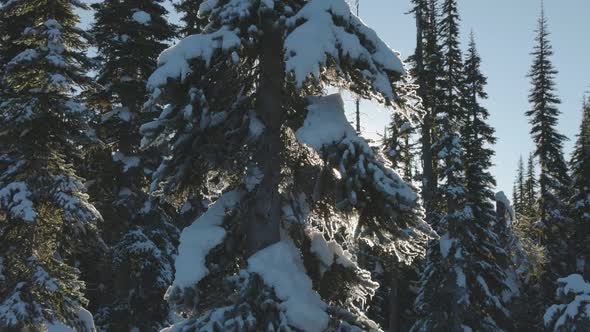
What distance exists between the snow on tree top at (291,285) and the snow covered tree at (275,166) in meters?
0.02

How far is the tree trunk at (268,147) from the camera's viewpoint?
22.7ft

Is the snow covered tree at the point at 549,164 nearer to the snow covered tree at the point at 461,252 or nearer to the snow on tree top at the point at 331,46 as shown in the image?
the snow covered tree at the point at 461,252

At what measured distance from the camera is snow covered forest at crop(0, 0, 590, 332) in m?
6.10

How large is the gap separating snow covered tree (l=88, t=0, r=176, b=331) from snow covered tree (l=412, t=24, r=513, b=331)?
1167 centimetres

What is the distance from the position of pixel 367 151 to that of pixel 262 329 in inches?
89.0

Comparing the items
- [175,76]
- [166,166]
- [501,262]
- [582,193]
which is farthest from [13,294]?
A: [582,193]

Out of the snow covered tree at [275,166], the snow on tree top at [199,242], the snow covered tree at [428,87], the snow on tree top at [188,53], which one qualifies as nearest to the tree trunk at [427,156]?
the snow covered tree at [428,87]

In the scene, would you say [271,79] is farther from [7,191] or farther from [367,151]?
[7,191]

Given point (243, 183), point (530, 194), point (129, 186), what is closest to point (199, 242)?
point (243, 183)

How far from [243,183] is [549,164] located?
33.0 meters

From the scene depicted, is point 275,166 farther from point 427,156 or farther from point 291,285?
point 427,156

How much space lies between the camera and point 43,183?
44.7 feet

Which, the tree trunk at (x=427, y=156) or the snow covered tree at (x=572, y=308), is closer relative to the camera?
the snow covered tree at (x=572, y=308)

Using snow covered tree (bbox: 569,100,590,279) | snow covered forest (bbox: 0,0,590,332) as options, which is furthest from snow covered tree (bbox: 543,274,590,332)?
snow covered tree (bbox: 569,100,590,279)
